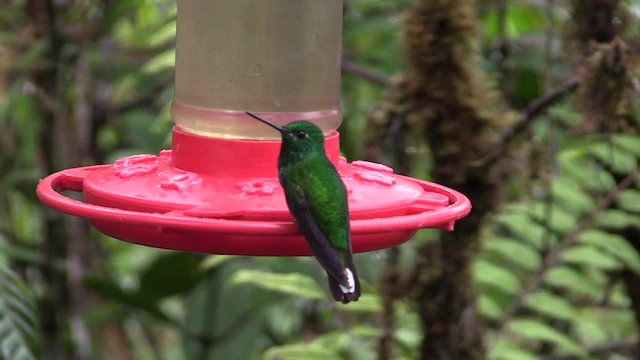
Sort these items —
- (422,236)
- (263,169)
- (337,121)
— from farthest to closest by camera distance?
(422,236)
(337,121)
(263,169)

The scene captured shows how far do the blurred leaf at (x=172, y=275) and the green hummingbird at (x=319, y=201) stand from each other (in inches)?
78.7

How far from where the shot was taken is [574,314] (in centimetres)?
332

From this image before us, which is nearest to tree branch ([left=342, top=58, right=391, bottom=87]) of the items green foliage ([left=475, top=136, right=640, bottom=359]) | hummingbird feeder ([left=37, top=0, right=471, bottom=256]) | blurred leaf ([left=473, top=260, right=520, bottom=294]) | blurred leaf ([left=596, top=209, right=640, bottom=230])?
green foliage ([left=475, top=136, right=640, bottom=359])

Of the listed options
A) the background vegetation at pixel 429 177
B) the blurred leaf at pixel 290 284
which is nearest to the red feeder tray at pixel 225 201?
the background vegetation at pixel 429 177

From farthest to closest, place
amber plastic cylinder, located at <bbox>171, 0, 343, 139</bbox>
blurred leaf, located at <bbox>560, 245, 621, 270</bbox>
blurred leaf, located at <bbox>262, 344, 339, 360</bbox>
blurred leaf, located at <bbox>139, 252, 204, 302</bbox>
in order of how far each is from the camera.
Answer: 1. blurred leaf, located at <bbox>139, 252, 204, 302</bbox>
2. blurred leaf, located at <bbox>560, 245, 621, 270</bbox>
3. blurred leaf, located at <bbox>262, 344, 339, 360</bbox>
4. amber plastic cylinder, located at <bbox>171, 0, 343, 139</bbox>

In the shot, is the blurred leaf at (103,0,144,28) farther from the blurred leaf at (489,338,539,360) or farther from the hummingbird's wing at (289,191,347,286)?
the hummingbird's wing at (289,191,347,286)

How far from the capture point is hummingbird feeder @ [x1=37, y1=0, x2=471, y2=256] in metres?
1.97

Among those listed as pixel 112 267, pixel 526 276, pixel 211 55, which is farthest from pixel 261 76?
pixel 112 267

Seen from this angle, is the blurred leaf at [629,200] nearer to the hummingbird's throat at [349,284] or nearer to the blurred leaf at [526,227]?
the blurred leaf at [526,227]

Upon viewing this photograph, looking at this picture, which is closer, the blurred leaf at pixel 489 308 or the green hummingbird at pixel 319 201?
the green hummingbird at pixel 319 201

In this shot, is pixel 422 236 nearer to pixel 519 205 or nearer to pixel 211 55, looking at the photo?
pixel 519 205

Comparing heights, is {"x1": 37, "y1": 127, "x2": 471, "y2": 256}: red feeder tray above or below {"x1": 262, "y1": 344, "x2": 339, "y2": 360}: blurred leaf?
above

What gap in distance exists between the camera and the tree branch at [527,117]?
103 inches

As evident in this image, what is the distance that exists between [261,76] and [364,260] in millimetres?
1930
